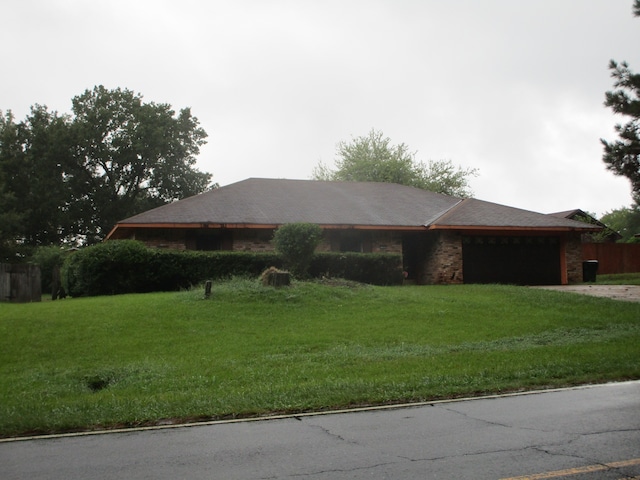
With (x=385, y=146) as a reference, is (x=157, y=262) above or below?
below

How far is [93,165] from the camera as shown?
4781cm

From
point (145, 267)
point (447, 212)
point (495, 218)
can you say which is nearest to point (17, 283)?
point (145, 267)

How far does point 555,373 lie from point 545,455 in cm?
425

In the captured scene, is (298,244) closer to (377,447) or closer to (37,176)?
(377,447)

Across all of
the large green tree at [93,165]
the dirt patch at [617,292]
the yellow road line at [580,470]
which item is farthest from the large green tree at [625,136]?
the large green tree at [93,165]

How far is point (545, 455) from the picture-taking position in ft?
17.1

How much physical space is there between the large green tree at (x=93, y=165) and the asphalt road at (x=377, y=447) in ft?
138

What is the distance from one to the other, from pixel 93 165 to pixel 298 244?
33.3m

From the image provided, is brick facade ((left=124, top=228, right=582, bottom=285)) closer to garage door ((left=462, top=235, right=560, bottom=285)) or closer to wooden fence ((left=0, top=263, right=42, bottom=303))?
garage door ((left=462, top=235, right=560, bottom=285))

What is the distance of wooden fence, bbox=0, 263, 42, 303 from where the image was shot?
21484 millimetres

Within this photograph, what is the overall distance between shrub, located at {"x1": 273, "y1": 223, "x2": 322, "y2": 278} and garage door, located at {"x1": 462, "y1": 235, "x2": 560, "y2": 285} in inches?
342

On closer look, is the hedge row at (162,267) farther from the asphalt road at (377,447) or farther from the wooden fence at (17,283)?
the asphalt road at (377,447)

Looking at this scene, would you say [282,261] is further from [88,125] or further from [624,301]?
[88,125]

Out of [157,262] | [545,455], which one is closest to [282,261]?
[157,262]
